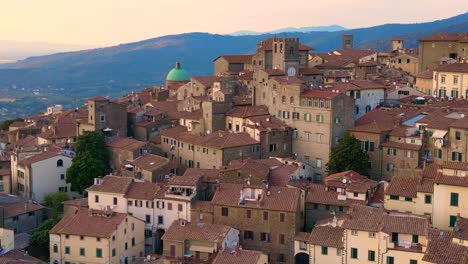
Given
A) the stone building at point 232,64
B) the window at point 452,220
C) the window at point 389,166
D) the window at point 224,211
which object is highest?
the stone building at point 232,64

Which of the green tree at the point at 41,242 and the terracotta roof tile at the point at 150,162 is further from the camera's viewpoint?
the terracotta roof tile at the point at 150,162

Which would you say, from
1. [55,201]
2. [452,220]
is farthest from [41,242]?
[452,220]

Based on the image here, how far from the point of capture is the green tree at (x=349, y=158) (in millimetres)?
59031

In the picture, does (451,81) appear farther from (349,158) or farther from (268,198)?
(268,198)

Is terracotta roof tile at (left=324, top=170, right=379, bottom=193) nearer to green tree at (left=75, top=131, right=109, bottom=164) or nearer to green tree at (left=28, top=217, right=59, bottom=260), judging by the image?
green tree at (left=28, top=217, right=59, bottom=260)

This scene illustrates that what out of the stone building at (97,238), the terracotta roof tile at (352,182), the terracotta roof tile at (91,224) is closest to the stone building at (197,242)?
the stone building at (97,238)

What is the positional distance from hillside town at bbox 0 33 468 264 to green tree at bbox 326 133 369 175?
11 centimetres

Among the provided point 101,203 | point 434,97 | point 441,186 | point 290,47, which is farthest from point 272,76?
point 441,186

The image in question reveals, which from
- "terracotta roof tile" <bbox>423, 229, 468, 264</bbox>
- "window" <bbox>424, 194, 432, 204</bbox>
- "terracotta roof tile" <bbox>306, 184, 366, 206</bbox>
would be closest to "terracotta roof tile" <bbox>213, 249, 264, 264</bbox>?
"terracotta roof tile" <bbox>306, 184, 366, 206</bbox>

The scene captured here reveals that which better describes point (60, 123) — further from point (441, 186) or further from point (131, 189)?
point (441, 186)

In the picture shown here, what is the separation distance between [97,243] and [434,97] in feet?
138

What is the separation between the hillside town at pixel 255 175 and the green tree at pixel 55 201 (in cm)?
18

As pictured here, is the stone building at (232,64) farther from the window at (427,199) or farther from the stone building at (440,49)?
the window at (427,199)

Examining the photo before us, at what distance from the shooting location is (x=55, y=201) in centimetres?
6147
